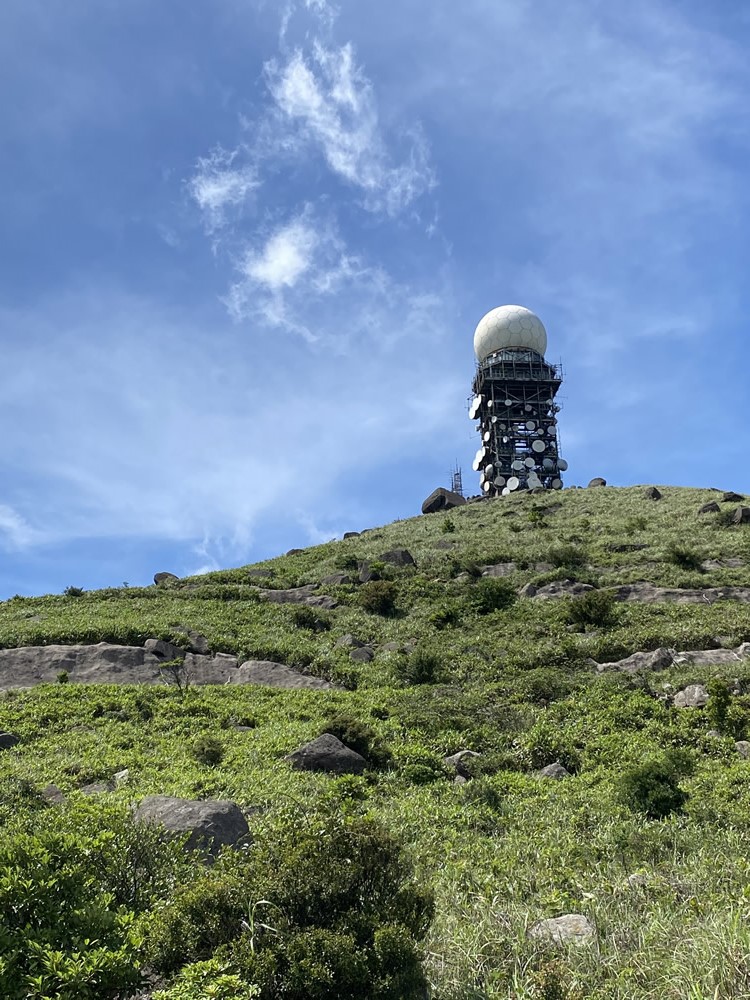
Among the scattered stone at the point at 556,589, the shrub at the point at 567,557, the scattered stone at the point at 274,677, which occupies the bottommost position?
the scattered stone at the point at 274,677

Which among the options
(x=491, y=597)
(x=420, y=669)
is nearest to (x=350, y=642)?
(x=420, y=669)

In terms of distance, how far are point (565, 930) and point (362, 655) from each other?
16957mm

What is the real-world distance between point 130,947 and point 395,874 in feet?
7.00

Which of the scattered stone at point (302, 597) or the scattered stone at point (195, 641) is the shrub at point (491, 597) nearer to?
the scattered stone at point (302, 597)

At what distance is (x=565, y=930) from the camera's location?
20.3ft

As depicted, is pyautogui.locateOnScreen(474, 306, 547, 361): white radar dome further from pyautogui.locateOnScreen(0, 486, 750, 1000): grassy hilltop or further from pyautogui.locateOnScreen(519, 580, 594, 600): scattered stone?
pyautogui.locateOnScreen(519, 580, 594, 600): scattered stone

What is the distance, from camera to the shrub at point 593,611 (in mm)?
22984

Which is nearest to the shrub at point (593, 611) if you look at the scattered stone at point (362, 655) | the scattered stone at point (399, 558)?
the scattered stone at point (362, 655)

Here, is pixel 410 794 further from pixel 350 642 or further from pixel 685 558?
pixel 685 558

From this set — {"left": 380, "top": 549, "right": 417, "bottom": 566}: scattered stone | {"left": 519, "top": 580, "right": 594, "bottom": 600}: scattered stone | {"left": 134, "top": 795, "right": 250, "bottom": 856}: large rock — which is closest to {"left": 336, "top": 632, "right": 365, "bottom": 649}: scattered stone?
{"left": 519, "top": 580, "right": 594, "bottom": 600}: scattered stone

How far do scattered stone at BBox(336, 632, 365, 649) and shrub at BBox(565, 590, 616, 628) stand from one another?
703 centimetres

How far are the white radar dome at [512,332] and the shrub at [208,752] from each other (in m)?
71.4

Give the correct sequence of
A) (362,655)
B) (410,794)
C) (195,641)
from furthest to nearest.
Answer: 1. (195,641)
2. (362,655)
3. (410,794)

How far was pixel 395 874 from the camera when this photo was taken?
6012 millimetres
